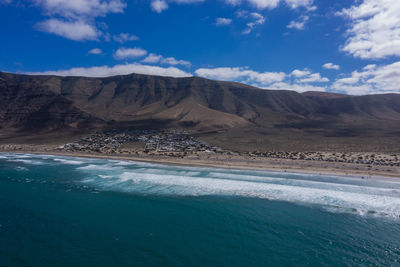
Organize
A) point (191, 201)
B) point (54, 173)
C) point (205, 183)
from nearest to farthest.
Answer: point (191, 201) → point (205, 183) → point (54, 173)

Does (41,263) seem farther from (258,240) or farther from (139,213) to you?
(258,240)

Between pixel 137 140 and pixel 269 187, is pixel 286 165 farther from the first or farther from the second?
pixel 137 140

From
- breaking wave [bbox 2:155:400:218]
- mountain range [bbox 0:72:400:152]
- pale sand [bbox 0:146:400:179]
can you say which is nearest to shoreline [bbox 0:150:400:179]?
pale sand [bbox 0:146:400:179]

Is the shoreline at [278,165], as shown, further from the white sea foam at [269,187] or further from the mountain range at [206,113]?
the mountain range at [206,113]

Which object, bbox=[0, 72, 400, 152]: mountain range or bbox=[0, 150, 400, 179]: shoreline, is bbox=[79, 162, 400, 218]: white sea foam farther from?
bbox=[0, 72, 400, 152]: mountain range

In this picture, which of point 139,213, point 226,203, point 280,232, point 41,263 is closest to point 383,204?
point 280,232

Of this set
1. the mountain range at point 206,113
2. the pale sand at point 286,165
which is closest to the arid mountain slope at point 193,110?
the mountain range at point 206,113

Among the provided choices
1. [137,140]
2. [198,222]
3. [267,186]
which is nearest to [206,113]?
[137,140]
